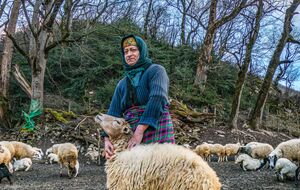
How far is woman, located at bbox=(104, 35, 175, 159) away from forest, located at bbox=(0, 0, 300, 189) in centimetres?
1011

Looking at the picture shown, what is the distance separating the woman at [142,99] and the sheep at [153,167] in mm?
108

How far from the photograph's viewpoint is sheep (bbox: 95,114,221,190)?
3.19 metres

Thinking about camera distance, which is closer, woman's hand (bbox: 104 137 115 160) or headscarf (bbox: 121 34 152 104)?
woman's hand (bbox: 104 137 115 160)

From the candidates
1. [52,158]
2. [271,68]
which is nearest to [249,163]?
[52,158]

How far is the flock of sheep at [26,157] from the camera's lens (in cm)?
851

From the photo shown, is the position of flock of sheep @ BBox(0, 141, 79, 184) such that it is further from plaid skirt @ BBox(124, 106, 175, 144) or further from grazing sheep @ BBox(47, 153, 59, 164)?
plaid skirt @ BBox(124, 106, 175, 144)

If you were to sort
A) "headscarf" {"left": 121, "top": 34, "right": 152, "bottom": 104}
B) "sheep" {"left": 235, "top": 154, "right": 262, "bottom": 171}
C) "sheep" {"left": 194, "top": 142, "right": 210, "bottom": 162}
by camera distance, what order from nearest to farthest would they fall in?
"headscarf" {"left": 121, "top": 34, "right": 152, "bottom": 104}
"sheep" {"left": 235, "top": 154, "right": 262, "bottom": 171}
"sheep" {"left": 194, "top": 142, "right": 210, "bottom": 162}

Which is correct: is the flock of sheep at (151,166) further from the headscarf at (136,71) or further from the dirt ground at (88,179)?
the dirt ground at (88,179)

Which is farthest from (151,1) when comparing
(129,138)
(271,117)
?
(129,138)

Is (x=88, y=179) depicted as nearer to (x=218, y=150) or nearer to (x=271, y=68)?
(x=218, y=150)

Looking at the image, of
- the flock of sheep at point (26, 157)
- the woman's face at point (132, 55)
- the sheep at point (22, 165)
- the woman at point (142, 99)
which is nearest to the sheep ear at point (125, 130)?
the woman at point (142, 99)

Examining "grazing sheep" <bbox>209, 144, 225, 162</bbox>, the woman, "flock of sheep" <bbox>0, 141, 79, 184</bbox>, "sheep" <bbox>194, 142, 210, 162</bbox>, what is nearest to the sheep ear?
the woman

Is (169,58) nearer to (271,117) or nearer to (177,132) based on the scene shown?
(271,117)

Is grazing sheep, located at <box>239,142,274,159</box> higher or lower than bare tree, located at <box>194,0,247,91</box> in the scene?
lower
